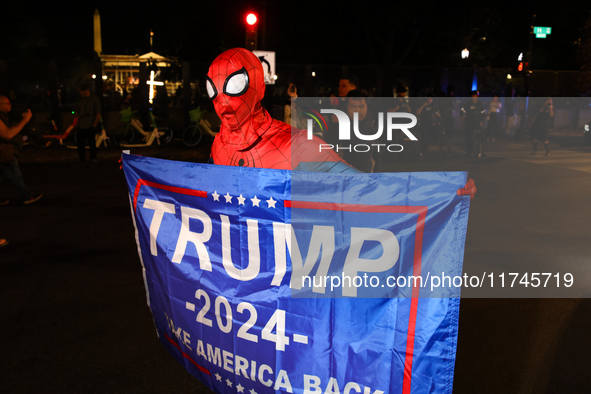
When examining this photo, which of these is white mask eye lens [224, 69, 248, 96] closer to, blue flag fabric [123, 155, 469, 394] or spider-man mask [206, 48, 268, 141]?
spider-man mask [206, 48, 268, 141]

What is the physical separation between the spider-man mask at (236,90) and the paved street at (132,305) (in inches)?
68.5

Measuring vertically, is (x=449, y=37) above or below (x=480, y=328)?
above

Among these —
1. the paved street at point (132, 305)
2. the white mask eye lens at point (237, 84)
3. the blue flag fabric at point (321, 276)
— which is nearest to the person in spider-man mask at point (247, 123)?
the white mask eye lens at point (237, 84)

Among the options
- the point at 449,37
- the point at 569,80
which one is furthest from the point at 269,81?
the point at 449,37

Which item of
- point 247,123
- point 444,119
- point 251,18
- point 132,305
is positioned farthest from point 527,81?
point 247,123

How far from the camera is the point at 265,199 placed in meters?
2.40

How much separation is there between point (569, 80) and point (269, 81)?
22.9 metres

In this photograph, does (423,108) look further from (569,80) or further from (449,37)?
(449,37)

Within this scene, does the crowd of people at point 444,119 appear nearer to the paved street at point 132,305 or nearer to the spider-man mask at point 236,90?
the paved street at point 132,305

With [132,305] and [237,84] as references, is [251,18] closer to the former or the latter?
[132,305]

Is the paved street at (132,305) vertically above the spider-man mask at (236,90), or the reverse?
the spider-man mask at (236,90)

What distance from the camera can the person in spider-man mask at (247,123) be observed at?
297 centimetres

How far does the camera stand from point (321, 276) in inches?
92.4

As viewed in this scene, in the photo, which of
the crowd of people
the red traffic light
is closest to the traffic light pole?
the crowd of people
